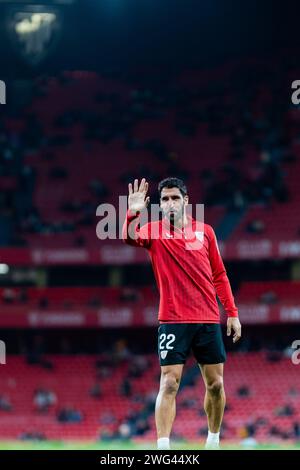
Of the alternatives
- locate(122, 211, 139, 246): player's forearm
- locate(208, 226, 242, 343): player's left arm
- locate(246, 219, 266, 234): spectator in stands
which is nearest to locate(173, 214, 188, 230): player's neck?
locate(208, 226, 242, 343): player's left arm

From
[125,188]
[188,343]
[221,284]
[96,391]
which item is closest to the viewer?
[188,343]

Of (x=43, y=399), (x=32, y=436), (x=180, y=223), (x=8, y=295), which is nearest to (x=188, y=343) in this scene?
(x=180, y=223)

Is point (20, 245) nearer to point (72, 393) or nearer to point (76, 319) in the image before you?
point (76, 319)

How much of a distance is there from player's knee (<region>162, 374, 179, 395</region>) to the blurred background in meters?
19.5

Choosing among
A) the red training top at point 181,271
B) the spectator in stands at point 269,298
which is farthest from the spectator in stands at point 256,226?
the red training top at point 181,271

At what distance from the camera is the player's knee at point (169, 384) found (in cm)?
802

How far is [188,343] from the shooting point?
8180mm

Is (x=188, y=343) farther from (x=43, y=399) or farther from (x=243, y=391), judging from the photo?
(x=43, y=399)

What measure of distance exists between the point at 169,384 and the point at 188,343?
382 millimetres

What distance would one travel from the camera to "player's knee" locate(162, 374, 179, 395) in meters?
8.02

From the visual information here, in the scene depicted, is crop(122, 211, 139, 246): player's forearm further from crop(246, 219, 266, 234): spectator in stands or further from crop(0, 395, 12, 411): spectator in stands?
crop(246, 219, 266, 234): spectator in stands
